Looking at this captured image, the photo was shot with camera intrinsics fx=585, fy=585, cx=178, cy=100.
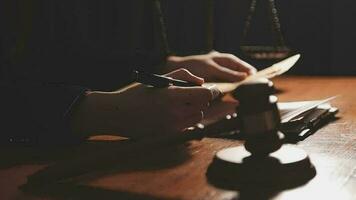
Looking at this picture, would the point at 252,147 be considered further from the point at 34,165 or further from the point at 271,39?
the point at 271,39

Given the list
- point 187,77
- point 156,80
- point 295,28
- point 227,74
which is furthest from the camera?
point 295,28

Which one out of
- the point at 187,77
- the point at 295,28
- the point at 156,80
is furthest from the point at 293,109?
the point at 295,28

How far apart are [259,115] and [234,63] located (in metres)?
1.03

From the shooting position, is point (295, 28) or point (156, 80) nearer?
point (156, 80)

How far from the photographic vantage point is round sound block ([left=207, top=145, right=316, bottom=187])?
790mm

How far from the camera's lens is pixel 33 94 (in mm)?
1146

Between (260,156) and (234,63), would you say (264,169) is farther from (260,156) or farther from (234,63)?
(234,63)

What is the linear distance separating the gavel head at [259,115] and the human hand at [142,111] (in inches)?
11.1

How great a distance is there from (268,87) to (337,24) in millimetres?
1940

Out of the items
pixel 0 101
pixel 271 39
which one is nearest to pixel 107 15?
pixel 271 39

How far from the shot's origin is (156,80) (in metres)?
1.08

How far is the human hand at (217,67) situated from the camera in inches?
67.5

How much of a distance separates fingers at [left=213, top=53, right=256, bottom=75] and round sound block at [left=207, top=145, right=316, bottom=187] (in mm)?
932

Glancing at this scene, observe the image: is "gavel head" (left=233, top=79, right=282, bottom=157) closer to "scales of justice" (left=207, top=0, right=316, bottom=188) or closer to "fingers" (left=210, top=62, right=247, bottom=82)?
"scales of justice" (left=207, top=0, right=316, bottom=188)
